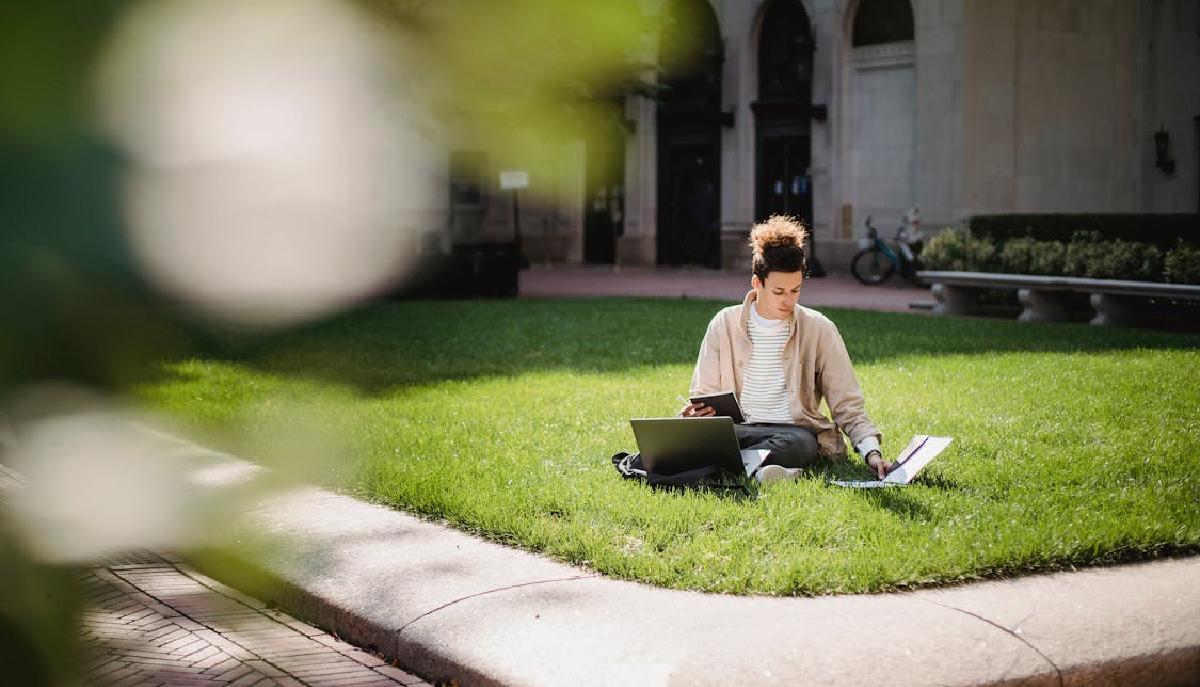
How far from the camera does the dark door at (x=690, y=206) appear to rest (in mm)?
30531

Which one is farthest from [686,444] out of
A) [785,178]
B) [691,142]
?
[691,142]

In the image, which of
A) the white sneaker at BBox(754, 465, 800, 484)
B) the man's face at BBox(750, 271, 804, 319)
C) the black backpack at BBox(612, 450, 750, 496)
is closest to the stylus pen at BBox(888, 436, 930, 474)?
the white sneaker at BBox(754, 465, 800, 484)

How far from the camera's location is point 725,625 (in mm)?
3932

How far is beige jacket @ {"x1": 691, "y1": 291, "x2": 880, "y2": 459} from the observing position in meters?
6.15

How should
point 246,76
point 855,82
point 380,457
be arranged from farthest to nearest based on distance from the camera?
point 855,82, point 380,457, point 246,76

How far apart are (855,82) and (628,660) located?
24647 millimetres

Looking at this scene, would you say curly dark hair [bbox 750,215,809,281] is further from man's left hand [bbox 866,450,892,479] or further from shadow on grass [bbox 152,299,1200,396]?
shadow on grass [bbox 152,299,1200,396]

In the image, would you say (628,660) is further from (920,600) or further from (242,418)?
(242,418)

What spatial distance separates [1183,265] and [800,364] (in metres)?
10.1

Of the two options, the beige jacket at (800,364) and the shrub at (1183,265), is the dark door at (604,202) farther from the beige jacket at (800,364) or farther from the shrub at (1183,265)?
the beige jacket at (800,364)

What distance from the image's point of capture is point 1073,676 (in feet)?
11.7

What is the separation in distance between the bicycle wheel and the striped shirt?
18509mm

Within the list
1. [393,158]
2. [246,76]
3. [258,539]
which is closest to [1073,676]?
[246,76]

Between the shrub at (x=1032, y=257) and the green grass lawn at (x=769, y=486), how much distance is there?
8.97 feet
